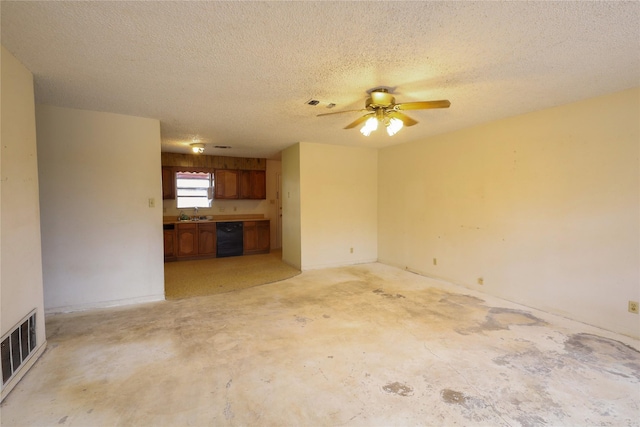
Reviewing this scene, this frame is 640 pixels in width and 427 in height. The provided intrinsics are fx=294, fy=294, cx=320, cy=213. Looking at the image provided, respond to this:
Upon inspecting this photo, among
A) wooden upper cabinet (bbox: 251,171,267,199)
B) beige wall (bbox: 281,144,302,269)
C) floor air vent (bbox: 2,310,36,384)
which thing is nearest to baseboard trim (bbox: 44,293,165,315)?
floor air vent (bbox: 2,310,36,384)

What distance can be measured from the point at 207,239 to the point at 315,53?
208 inches

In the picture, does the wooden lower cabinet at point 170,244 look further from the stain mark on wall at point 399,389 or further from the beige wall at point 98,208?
the stain mark on wall at point 399,389

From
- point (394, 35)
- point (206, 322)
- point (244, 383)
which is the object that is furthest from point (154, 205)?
point (394, 35)

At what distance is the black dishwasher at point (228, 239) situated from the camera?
6.55 meters

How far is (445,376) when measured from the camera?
2.14 metres

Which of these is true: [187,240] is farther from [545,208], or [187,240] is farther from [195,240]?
[545,208]

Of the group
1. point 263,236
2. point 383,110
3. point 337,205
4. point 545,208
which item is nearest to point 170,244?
point 263,236

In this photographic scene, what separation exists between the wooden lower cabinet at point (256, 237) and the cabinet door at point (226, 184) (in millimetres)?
818

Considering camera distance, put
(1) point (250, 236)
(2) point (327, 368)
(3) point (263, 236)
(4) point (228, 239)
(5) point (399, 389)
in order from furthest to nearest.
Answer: (3) point (263, 236) < (1) point (250, 236) < (4) point (228, 239) < (2) point (327, 368) < (5) point (399, 389)

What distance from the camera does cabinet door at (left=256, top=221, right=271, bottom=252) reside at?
6.99 meters

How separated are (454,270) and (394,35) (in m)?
3.63

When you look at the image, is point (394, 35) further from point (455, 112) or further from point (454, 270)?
point (454, 270)

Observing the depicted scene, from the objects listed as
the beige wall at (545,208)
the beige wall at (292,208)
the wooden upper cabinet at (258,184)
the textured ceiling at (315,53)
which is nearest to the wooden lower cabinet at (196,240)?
the wooden upper cabinet at (258,184)

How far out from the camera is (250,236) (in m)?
6.89
